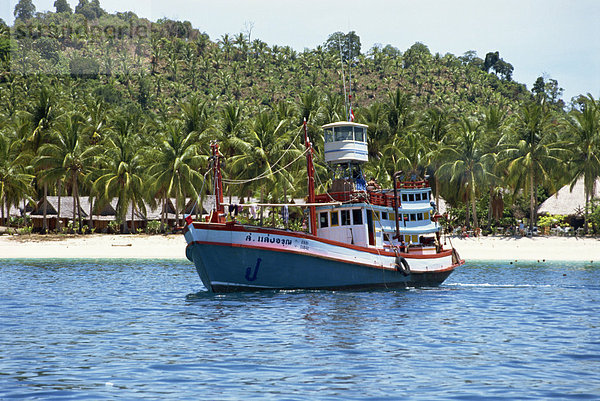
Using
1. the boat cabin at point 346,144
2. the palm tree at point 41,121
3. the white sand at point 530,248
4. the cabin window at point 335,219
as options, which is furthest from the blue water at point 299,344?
the palm tree at point 41,121

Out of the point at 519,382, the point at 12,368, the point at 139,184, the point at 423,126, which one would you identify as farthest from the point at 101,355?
the point at 423,126

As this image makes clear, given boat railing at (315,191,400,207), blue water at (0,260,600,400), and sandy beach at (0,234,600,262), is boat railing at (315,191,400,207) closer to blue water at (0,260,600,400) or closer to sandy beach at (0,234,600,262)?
blue water at (0,260,600,400)

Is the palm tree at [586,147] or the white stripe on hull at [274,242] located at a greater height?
the palm tree at [586,147]

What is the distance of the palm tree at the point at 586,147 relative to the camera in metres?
66.1

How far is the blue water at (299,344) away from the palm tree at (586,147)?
34785 mm

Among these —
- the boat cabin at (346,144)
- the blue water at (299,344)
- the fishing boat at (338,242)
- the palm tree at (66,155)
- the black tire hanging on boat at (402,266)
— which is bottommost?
the blue water at (299,344)

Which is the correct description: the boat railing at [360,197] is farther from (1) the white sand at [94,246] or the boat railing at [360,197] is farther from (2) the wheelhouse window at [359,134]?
(1) the white sand at [94,246]

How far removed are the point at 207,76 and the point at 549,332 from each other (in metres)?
167

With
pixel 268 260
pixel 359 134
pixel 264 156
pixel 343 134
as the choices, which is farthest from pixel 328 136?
pixel 264 156

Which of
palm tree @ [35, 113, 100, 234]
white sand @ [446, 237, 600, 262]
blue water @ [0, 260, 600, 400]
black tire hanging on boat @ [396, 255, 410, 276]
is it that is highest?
palm tree @ [35, 113, 100, 234]

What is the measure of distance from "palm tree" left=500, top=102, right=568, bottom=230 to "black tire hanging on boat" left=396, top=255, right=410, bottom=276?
3641 cm

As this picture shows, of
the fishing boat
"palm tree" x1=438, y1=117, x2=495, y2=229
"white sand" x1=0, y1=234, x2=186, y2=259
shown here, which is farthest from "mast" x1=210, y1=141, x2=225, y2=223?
"palm tree" x1=438, y1=117, x2=495, y2=229

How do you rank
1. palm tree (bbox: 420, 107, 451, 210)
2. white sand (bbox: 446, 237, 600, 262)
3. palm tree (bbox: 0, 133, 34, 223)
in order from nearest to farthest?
1. white sand (bbox: 446, 237, 600, 262)
2. palm tree (bbox: 0, 133, 34, 223)
3. palm tree (bbox: 420, 107, 451, 210)

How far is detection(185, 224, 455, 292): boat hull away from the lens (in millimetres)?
29953
